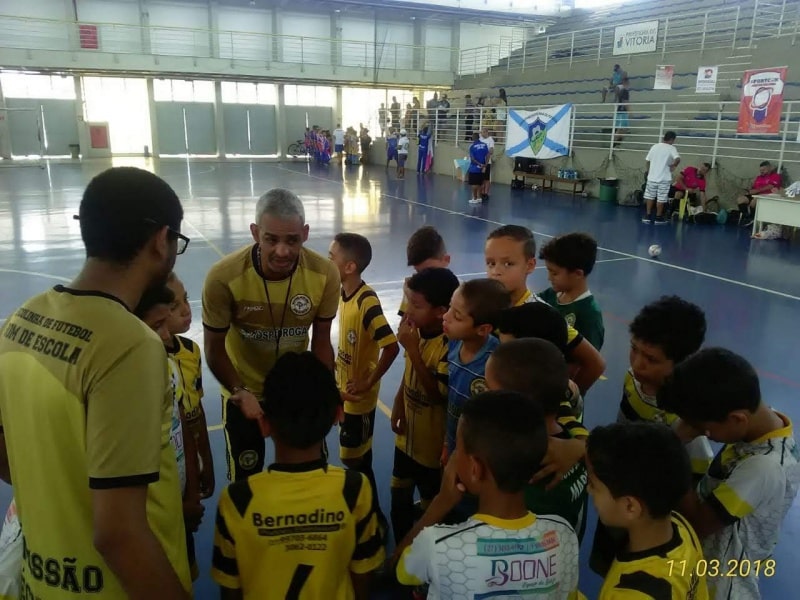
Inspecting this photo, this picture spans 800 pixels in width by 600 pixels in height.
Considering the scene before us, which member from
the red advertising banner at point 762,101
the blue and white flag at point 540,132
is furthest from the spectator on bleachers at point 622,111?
the red advertising banner at point 762,101

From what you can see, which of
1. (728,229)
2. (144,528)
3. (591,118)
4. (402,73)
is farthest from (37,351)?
(402,73)

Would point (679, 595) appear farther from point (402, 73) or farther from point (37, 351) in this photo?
point (402, 73)

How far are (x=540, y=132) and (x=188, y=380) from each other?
1635cm

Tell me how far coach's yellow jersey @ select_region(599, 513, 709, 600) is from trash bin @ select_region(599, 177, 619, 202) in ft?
49.5

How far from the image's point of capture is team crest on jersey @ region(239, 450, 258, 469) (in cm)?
273

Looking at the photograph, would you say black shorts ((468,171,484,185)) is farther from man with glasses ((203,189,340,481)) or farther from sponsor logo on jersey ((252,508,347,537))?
sponsor logo on jersey ((252,508,347,537))

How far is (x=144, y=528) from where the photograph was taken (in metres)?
1.26

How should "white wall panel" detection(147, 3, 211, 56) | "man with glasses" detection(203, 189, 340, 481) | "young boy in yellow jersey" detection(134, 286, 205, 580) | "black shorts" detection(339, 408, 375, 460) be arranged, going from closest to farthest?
"young boy in yellow jersey" detection(134, 286, 205, 580) → "man with glasses" detection(203, 189, 340, 481) → "black shorts" detection(339, 408, 375, 460) → "white wall panel" detection(147, 3, 211, 56)

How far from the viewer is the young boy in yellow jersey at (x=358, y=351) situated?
3.11 m

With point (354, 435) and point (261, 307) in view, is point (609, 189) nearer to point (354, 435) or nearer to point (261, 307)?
point (354, 435)

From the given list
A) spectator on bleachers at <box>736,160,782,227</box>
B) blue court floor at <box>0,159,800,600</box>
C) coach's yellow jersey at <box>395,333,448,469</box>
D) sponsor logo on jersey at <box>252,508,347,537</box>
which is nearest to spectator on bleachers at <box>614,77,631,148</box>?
blue court floor at <box>0,159,800,600</box>

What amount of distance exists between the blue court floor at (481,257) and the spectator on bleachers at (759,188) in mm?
967

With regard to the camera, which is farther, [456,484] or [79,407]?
[456,484]

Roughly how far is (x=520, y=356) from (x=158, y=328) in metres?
1.34
